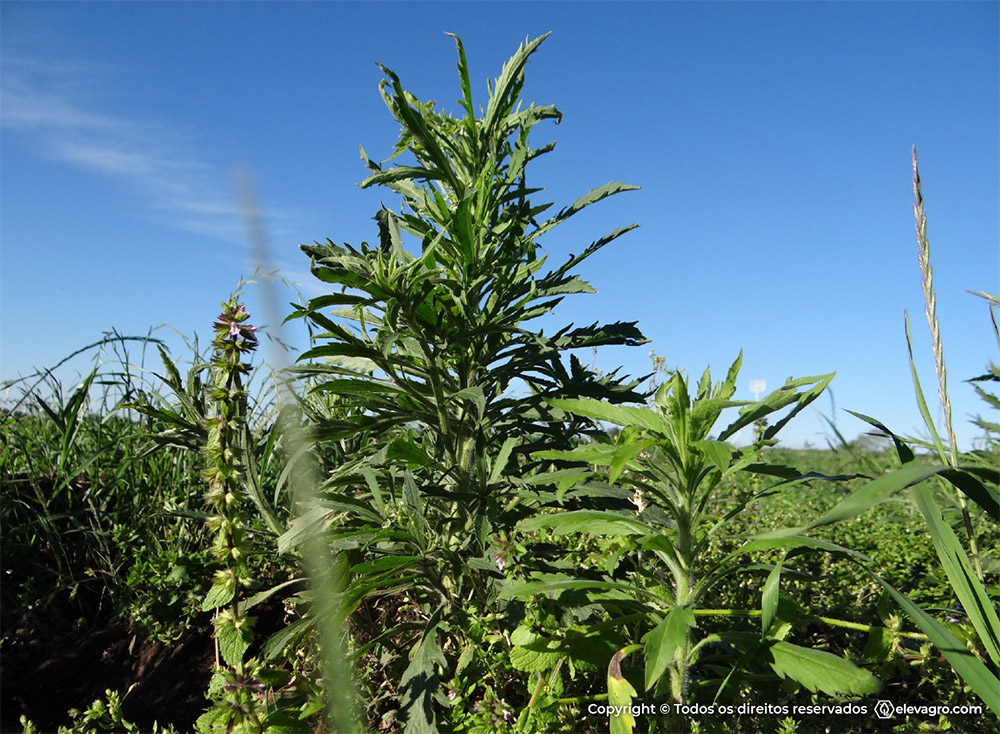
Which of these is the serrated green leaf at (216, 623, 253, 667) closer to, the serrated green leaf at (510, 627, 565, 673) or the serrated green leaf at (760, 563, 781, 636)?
the serrated green leaf at (510, 627, 565, 673)

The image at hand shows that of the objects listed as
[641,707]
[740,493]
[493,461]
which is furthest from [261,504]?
[740,493]

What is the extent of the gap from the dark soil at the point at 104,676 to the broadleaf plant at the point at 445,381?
71cm

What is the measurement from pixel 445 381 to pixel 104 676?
182 centimetres

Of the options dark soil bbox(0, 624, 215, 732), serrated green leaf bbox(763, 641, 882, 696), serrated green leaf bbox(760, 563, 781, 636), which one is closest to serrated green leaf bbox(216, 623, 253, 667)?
dark soil bbox(0, 624, 215, 732)

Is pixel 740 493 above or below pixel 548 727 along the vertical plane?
above

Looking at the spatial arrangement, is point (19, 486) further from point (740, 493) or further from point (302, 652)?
point (740, 493)

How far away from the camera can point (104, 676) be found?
2.79m

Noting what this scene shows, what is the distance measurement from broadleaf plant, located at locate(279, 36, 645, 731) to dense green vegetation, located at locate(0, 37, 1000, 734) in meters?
0.01

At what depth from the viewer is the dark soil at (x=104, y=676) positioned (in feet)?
8.55

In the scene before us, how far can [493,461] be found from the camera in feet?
8.34

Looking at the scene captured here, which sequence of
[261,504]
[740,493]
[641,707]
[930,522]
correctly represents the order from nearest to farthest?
[930,522] < [641,707] < [261,504] < [740,493]

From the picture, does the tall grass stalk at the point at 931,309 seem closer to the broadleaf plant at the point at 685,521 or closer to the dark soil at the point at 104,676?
the broadleaf plant at the point at 685,521

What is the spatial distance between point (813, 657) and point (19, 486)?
3.45 metres

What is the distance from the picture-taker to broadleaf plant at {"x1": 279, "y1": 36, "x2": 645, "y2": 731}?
218 centimetres
